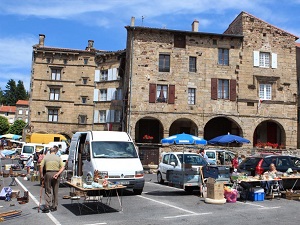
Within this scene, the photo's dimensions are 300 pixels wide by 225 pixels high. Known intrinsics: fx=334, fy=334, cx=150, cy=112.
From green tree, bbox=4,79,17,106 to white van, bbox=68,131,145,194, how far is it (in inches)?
3707

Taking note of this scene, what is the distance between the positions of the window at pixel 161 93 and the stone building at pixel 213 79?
88 millimetres

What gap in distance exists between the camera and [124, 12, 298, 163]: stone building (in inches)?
1141

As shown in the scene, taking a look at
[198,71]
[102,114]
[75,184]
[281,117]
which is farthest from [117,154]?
[102,114]

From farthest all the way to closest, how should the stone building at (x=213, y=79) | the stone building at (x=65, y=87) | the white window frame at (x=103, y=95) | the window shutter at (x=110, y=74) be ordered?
the stone building at (x=65, y=87), the white window frame at (x=103, y=95), the window shutter at (x=110, y=74), the stone building at (x=213, y=79)

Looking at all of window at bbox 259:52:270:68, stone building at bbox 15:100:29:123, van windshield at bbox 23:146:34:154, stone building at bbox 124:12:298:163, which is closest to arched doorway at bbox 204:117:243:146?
stone building at bbox 124:12:298:163

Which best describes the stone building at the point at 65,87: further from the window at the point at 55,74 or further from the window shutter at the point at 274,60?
Answer: the window shutter at the point at 274,60

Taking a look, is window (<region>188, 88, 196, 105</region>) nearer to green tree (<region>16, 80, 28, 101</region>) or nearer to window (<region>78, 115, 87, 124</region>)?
window (<region>78, 115, 87, 124</region>)

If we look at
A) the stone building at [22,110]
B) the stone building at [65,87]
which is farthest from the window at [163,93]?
the stone building at [22,110]

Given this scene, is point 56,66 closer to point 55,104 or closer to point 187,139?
point 55,104

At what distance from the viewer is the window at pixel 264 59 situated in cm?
3064

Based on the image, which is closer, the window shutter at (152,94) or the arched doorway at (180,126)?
the window shutter at (152,94)

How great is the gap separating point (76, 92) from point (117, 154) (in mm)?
33818

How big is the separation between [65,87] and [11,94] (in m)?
64.4

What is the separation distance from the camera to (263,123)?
1275 inches
